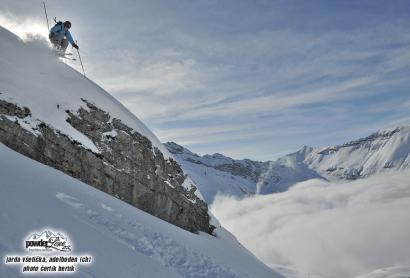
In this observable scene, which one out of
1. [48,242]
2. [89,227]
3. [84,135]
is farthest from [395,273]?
[48,242]

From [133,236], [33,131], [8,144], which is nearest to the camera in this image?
[133,236]

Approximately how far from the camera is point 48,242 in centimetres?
1011

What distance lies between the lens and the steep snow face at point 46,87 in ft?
71.9

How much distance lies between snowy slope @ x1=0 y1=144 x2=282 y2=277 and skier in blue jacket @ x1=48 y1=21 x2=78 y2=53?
547 inches

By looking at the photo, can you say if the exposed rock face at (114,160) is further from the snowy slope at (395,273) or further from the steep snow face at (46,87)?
the snowy slope at (395,273)

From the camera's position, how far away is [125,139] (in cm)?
2752

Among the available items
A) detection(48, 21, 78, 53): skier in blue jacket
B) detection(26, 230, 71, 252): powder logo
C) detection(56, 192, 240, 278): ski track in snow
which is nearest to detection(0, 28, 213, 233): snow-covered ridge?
detection(48, 21, 78, 53): skier in blue jacket

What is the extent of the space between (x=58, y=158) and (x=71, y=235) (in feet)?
37.1

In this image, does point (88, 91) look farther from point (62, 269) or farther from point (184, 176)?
point (62, 269)

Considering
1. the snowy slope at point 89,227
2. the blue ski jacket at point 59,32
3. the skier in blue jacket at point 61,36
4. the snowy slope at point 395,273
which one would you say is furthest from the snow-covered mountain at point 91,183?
the snowy slope at point 395,273

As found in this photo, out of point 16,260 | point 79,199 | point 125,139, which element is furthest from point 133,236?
point 125,139

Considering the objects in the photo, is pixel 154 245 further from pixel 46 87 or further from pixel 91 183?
pixel 46 87

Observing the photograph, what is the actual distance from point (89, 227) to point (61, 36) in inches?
763

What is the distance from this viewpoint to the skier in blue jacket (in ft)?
88.9
